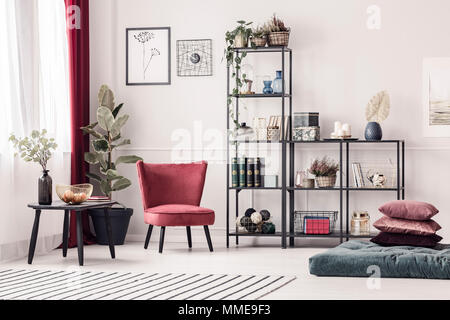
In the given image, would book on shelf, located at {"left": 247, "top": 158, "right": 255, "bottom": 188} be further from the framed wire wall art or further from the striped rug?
the striped rug

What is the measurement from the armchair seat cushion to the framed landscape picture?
2102 mm

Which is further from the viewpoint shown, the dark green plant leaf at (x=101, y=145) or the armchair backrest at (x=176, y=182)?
the dark green plant leaf at (x=101, y=145)

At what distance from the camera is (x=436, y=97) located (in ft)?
19.4

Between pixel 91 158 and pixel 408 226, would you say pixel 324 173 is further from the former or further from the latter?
pixel 91 158

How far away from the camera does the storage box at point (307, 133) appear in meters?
5.83

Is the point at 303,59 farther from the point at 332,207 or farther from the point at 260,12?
the point at 332,207

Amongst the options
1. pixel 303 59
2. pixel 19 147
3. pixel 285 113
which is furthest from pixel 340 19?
pixel 19 147

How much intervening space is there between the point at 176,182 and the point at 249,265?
1273 mm

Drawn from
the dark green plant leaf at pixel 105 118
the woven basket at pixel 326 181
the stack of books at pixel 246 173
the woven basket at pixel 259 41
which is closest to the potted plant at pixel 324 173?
the woven basket at pixel 326 181

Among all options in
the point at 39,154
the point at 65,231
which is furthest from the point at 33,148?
the point at 65,231

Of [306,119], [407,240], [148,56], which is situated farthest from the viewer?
[148,56]

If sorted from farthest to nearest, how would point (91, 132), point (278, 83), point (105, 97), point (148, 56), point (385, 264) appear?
point (148, 56) < point (105, 97) < point (91, 132) < point (278, 83) < point (385, 264)

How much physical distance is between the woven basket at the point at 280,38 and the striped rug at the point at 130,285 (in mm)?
2336

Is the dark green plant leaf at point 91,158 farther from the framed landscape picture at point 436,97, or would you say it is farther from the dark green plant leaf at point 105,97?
the framed landscape picture at point 436,97
